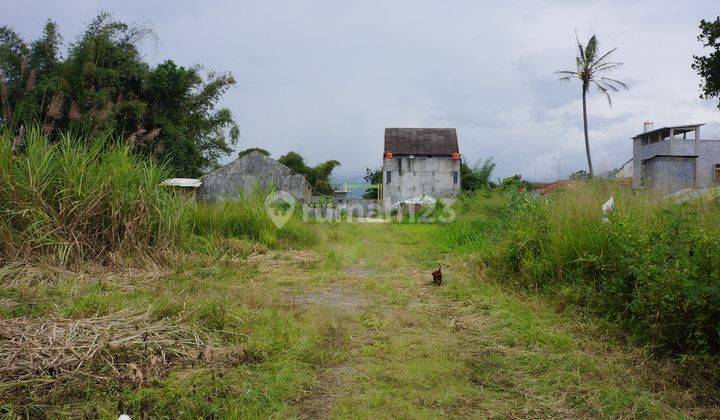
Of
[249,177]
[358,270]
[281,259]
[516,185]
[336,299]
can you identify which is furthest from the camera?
[249,177]

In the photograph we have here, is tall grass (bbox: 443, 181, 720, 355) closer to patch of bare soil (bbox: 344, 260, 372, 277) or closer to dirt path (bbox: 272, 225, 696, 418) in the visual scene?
dirt path (bbox: 272, 225, 696, 418)

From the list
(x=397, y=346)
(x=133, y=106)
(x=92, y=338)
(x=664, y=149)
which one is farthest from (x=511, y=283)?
(x=664, y=149)

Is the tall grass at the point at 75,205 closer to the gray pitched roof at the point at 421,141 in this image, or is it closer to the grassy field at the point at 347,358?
the grassy field at the point at 347,358

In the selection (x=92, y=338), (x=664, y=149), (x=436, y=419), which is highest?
(x=664, y=149)

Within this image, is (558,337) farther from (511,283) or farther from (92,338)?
(92,338)

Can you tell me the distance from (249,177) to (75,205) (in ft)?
44.0

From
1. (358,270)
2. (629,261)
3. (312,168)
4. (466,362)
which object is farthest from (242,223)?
(312,168)

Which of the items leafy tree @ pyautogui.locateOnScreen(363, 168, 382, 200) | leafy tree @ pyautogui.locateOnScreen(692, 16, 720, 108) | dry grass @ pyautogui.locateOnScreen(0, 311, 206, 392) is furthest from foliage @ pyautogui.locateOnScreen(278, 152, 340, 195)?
dry grass @ pyautogui.locateOnScreen(0, 311, 206, 392)

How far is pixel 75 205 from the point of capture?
587 cm

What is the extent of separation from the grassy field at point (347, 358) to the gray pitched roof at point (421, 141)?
20.4 metres

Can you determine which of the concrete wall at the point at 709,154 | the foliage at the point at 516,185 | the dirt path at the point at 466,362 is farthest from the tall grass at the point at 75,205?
the concrete wall at the point at 709,154

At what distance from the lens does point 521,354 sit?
3.43 m

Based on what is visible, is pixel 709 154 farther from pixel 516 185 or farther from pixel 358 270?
pixel 358 270

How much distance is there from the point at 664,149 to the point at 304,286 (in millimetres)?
29284
